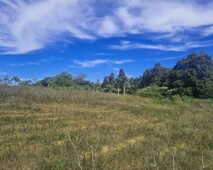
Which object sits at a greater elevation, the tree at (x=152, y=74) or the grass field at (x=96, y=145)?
the tree at (x=152, y=74)

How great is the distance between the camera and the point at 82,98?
2322 centimetres

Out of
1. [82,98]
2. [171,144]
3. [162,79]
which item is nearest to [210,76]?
[162,79]

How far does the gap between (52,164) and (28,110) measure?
10241 mm

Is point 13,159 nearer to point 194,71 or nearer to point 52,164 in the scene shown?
point 52,164

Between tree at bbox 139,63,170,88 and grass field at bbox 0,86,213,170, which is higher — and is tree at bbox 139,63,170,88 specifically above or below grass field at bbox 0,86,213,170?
above

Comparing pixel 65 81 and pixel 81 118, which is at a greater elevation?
pixel 65 81

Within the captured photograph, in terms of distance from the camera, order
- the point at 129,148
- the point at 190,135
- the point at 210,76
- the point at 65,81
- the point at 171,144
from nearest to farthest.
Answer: the point at 129,148
the point at 171,144
the point at 190,135
the point at 210,76
the point at 65,81

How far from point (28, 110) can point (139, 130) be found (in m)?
7.14

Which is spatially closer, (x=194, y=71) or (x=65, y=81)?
(x=194, y=71)

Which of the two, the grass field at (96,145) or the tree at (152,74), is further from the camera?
the tree at (152,74)

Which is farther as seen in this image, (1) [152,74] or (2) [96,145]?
(1) [152,74]

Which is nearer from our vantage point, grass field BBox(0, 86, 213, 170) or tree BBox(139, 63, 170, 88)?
grass field BBox(0, 86, 213, 170)

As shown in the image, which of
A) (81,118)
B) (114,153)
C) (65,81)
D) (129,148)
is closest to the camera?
(114,153)

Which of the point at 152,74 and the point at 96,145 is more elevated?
the point at 152,74
